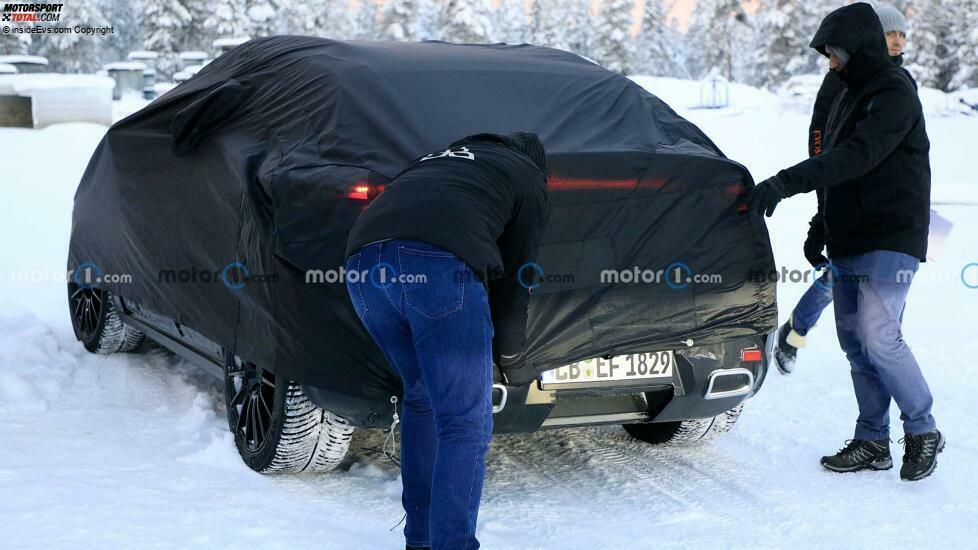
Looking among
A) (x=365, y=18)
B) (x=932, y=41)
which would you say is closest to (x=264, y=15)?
(x=932, y=41)

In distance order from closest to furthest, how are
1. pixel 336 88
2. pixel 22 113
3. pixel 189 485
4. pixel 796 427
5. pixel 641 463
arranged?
1. pixel 189 485
2. pixel 336 88
3. pixel 641 463
4. pixel 796 427
5. pixel 22 113

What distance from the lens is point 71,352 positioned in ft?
18.9

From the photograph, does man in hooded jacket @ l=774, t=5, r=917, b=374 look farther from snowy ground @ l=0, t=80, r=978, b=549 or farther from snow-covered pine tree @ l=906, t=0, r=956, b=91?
snow-covered pine tree @ l=906, t=0, r=956, b=91

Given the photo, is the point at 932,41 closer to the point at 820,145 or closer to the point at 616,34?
the point at 616,34

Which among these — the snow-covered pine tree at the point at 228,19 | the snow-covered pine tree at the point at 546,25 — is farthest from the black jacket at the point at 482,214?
the snow-covered pine tree at the point at 546,25

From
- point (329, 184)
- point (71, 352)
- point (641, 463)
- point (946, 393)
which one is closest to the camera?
point (329, 184)

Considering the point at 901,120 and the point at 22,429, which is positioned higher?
the point at 901,120

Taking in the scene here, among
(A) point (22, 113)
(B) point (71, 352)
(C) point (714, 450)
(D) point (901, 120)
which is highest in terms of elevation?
(D) point (901, 120)

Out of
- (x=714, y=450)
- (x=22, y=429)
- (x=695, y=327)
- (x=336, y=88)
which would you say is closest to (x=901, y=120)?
(x=695, y=327)

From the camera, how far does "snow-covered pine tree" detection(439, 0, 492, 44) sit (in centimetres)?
5412

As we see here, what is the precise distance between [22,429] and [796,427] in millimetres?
3390

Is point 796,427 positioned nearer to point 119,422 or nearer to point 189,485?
point 189,485

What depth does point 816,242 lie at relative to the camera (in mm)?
4633

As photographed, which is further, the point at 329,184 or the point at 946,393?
the point at 946,393
